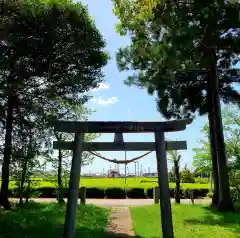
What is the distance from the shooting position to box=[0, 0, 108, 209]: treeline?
1069 cm

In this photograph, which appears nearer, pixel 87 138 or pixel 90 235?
pixel 90 235

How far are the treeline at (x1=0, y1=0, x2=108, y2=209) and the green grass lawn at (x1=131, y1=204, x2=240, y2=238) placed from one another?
374 cm

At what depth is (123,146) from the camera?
802 cm

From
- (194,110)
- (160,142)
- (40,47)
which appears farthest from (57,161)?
(160,142)

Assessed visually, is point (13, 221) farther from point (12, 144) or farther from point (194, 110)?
point (194, 110)

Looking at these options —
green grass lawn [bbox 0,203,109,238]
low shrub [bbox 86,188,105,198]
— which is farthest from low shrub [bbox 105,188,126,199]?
green grass lawn [bbox 0,203,109,238]

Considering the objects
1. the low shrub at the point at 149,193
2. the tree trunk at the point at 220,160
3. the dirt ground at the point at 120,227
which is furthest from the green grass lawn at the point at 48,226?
the low shrub at the point at 149,193

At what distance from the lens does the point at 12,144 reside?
11148 millimetres

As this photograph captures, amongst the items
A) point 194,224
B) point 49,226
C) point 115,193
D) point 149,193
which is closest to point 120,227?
point 49,226

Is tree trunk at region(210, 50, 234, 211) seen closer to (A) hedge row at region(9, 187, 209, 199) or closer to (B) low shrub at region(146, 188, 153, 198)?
(A) hedge row at region(9, 187, 209, 199)

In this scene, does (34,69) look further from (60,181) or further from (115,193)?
(115,193)

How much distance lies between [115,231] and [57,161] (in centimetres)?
884

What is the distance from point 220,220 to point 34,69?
740 centimetres

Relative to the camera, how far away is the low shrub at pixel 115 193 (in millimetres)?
26062
